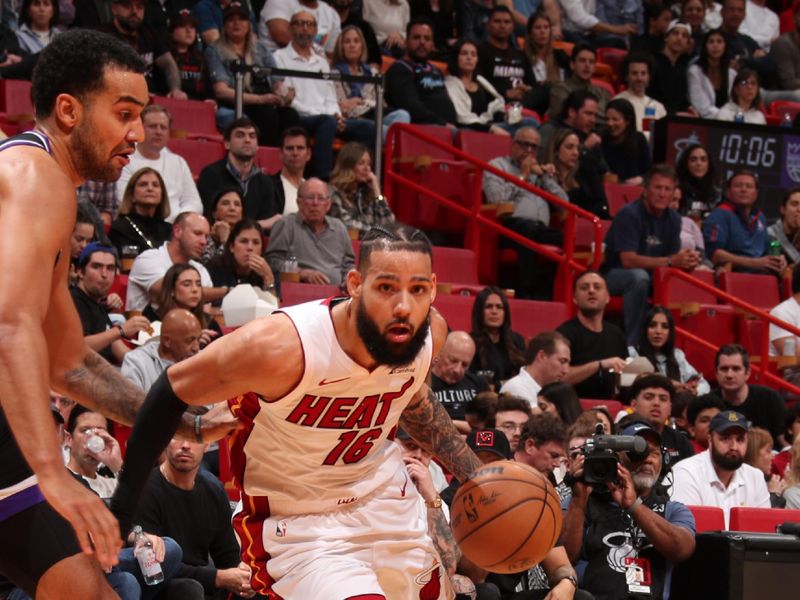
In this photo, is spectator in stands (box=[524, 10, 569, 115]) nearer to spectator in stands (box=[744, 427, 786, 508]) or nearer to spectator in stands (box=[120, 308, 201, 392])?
spectator in stands (box=[744, 427, 786, 508])

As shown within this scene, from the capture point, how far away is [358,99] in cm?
1271

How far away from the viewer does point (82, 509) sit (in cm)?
321

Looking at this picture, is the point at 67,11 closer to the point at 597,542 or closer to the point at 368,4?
the point at 368,4

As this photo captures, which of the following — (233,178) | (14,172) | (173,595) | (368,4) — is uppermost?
(14,172)

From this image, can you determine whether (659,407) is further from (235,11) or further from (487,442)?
(235,11)

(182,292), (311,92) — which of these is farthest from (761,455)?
(311,92)

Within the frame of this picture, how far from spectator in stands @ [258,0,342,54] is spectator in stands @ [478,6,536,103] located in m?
1.85

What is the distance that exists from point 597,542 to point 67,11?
7657 millimetres

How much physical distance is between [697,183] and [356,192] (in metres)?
4.05

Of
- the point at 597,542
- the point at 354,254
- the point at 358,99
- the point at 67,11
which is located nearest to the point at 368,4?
the point at 358,99

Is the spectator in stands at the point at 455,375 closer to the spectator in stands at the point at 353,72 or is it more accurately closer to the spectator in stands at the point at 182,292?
the spectator in stands at the point at 182,292

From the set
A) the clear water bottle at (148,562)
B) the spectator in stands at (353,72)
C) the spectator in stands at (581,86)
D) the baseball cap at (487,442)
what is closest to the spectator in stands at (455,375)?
the baseball cap at (487,442)

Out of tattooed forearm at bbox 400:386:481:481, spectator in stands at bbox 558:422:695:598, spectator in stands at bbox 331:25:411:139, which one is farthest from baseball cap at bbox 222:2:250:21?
tattooed forearm at bbox 400:386:481:481

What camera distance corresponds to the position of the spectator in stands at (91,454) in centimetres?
699
